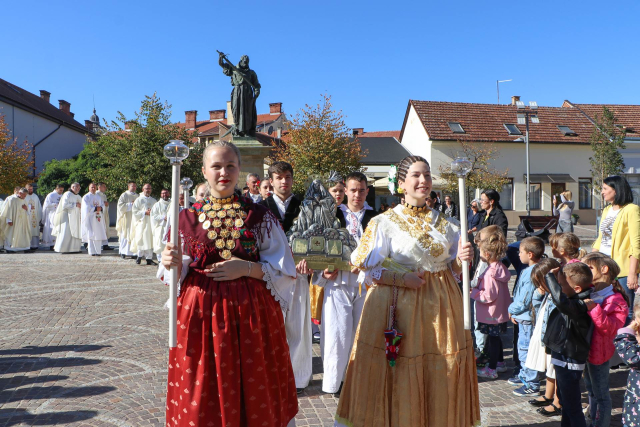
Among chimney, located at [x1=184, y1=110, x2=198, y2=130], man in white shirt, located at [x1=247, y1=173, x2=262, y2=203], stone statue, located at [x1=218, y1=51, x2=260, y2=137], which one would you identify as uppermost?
chimney, located at [x1=184, y1=110, x2=198, y2=130]

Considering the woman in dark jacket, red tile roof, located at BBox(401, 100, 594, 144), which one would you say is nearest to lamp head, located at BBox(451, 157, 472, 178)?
the woman in dark jacket

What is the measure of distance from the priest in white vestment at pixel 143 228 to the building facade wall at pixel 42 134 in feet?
95.9

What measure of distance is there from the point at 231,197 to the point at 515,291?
3.18 m

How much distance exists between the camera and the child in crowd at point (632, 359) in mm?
3195

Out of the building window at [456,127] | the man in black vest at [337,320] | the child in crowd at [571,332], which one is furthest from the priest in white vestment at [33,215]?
the building window at [456,127]

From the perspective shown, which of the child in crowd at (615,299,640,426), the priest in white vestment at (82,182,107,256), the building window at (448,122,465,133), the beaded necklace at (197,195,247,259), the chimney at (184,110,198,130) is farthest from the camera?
the chimney at (184,110,198,130)

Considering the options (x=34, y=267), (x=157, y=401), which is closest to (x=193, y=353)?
(x=157, y=401)

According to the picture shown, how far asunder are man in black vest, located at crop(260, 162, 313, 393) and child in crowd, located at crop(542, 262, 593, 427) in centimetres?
196

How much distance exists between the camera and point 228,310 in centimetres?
285

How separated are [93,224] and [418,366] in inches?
572

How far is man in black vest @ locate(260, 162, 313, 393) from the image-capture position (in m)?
4.56

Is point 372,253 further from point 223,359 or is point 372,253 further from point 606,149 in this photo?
point 606,149

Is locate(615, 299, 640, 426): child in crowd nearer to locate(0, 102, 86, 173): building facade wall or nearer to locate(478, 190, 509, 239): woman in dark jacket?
locate(478, 190, 509, 239): woman in dark jacket

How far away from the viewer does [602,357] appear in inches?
144
